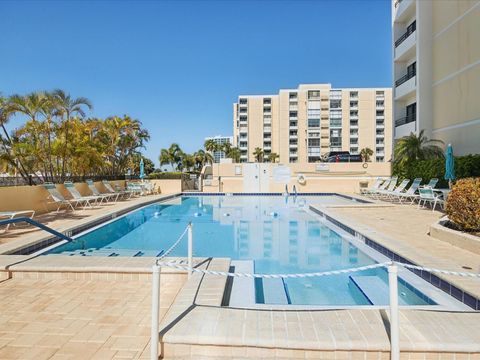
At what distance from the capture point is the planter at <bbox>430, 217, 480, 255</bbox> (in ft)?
17.6

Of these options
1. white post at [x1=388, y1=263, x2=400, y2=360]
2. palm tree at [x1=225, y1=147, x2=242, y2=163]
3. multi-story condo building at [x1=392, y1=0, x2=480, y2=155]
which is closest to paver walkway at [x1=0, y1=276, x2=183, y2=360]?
white post at [x1=388, y1=263, x2=400, y2=360]

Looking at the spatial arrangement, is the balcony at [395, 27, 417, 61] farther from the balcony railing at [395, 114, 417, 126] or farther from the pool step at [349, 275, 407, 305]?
the pool step at [349, 275, 407, 305]

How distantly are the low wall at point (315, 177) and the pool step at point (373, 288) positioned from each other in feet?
57.9

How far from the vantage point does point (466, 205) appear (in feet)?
20.3

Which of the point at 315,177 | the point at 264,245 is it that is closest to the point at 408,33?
the point at 315,177

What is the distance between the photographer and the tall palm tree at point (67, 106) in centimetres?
1538

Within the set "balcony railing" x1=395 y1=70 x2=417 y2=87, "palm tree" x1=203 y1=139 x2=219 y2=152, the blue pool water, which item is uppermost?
"balcony railing" x1=395 y1=70 x2=417 y2=87

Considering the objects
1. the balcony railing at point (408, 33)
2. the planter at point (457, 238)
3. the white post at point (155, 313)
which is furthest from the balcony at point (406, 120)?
the white post at point (155, 313)

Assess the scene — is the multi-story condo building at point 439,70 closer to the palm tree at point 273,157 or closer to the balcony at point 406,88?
the balcony at point 406,88

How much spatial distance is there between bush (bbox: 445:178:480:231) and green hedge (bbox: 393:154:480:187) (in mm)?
6891

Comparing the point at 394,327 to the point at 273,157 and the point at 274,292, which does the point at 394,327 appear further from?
the point at 273,157

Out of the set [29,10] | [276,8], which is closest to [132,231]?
[29,10]

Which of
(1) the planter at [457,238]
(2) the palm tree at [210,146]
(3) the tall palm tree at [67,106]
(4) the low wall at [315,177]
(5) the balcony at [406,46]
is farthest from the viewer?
(2) the palm tree at [210,146]

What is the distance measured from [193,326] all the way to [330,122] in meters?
65.7
